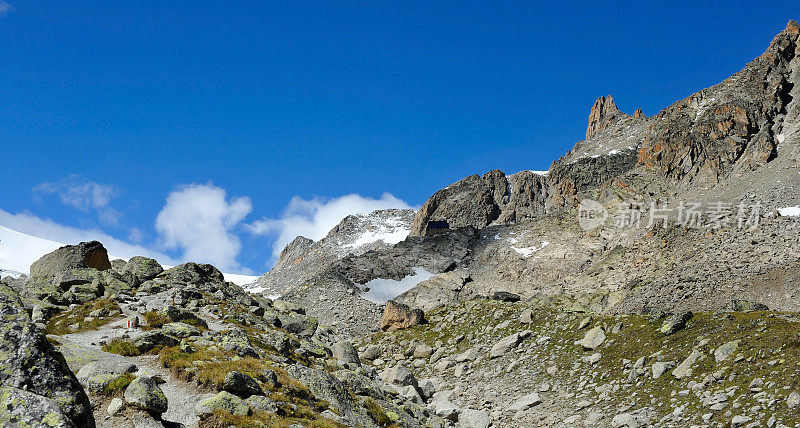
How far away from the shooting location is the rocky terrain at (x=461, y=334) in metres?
13.8

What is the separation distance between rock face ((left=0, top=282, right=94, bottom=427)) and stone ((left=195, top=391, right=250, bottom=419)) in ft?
19.6

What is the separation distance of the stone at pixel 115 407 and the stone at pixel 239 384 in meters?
2.99

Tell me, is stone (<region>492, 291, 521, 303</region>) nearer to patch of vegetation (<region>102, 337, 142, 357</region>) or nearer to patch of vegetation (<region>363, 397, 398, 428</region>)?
patch of vegetation (<region>363, 397, 398, 428</region>)

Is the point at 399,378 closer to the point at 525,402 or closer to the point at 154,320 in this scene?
the point at 525,402

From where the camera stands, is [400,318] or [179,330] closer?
[179,330]

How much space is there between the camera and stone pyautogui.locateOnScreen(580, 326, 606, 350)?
101ft

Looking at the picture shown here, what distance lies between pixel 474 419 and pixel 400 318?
24.7 m

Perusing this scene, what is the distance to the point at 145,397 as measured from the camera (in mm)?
11781

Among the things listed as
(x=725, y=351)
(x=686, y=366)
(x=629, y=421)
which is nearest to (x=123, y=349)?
(x=629, y=421)

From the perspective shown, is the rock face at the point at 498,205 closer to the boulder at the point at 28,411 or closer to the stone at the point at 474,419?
the stone at the point at 474,419

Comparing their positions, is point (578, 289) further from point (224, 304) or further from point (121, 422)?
point (121, 422)

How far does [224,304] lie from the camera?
31812 mm

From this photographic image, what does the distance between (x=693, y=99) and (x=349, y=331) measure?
118m

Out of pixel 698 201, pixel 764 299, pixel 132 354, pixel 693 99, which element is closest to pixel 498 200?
pixel 693 99
